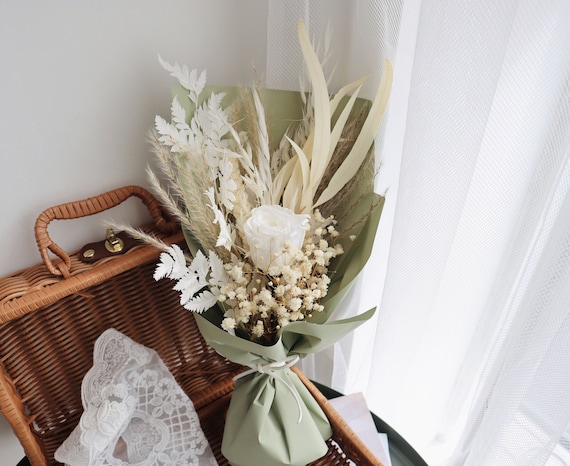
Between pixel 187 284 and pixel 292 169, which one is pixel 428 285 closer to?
pixel 292 169

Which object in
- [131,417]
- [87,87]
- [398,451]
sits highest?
[87,87]

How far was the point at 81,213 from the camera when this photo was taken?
0.64m

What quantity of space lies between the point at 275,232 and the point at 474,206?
310mm

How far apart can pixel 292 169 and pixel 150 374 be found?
40 centimetres

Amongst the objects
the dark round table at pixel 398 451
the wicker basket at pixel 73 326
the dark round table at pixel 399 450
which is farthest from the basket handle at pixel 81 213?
the dark round table at pixel 399 450

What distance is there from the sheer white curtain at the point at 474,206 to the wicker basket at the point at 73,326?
9.2 inches

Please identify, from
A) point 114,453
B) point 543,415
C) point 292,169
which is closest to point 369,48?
point 292,169

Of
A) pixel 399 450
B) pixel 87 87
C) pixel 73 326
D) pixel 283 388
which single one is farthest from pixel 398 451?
pixel 87 87

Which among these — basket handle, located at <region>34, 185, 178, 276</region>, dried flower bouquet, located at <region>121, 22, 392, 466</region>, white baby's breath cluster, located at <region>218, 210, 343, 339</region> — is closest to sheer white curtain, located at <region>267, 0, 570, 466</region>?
dried flower bouquet, located at <region>121, 22, 392, 466</region>

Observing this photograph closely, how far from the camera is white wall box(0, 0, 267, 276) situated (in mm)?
563

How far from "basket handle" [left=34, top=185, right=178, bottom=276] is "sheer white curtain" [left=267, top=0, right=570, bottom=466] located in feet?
1.04

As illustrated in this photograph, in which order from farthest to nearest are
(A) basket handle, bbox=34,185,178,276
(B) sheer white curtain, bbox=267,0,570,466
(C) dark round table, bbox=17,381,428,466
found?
1. (C) dark round table, bbox=17,381,428,466
2. (A) basket handle, bbox=34,185,178,276
3. (B) sheer white curtain, bbox=267,0,570,466

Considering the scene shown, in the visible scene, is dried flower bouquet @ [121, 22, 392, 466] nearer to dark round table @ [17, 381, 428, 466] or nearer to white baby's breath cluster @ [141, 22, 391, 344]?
white baby's breath cluster @ [141, 22, 391, 344]

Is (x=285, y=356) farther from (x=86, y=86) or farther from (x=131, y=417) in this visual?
(x=86, y=86)
